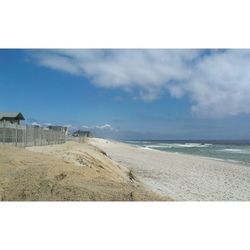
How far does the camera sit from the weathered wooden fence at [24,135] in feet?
60.7

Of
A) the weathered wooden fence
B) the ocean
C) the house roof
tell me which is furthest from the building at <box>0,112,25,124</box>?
the ocean

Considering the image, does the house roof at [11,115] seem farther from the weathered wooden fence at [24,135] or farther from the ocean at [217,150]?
the ocean at [217,150]

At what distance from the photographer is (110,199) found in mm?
8102

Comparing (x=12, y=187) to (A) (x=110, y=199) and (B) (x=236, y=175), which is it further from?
(B) (x=236, y=175)

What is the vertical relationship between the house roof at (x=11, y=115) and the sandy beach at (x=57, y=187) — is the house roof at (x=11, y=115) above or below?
above

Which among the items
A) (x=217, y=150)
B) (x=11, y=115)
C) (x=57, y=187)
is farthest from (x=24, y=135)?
(x=217, y=150)

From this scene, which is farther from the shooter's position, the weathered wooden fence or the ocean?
the ocean

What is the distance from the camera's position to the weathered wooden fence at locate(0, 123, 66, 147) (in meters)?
18.5

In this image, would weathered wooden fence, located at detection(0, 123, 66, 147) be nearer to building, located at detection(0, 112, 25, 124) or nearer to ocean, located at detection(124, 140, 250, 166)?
building, located at detection(0, 112, 25, 124)

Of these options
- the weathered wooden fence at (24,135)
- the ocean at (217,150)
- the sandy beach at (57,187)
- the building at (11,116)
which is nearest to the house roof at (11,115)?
the building at (11,116)

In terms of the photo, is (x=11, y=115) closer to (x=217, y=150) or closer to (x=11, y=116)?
(x=11, y=116)

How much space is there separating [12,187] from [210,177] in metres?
12.8

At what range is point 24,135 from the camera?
21.1m
